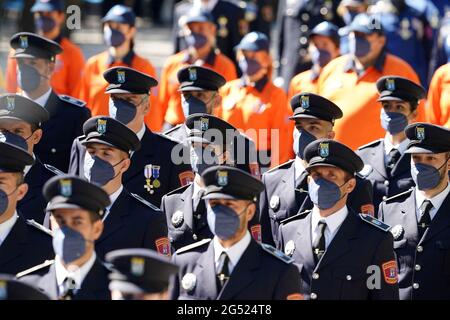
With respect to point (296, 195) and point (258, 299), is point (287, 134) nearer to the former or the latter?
point (296, 195)

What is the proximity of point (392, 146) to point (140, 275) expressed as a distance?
3.51m

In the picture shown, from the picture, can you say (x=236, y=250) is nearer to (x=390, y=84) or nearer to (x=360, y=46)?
(x=390, y=84)

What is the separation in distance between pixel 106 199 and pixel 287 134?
4196 mm

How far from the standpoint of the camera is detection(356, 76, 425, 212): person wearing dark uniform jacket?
9.70 meters

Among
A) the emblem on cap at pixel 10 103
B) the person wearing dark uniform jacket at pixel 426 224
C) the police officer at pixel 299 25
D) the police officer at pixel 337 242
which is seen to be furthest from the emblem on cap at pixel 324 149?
the police officer at pixel 299 25

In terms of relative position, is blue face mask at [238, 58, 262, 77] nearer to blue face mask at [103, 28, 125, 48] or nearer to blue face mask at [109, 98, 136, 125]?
blue face mask at [103, 28, 125, 48]

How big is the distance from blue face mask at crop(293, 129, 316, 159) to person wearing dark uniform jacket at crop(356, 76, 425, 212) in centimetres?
49

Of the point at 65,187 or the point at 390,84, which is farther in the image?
the point at 390,84

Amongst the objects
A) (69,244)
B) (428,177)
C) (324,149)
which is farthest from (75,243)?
(428,177)

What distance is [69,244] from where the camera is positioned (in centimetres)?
729

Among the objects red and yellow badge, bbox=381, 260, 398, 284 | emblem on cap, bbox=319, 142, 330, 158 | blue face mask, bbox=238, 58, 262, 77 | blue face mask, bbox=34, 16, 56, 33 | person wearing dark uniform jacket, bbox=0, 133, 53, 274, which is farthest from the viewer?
blue face mask, bbox=34, 16, 56, 33

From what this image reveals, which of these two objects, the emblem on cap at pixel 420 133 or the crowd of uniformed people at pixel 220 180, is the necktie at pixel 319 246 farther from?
the emblem on cap at pixel 420 133

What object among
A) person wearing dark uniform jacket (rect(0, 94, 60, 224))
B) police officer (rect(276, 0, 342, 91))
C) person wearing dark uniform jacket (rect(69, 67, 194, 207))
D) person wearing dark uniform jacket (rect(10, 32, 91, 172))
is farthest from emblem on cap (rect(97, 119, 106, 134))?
police officer (rect(276, 0, 342, 91))

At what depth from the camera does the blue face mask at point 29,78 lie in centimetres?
1040
